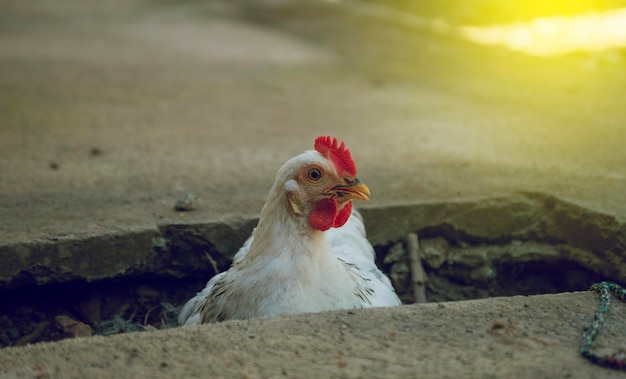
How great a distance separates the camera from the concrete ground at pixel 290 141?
8.01 ft

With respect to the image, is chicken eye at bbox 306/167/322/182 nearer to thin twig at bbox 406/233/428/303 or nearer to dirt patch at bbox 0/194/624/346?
dirt patch at bbox 0/194/624/346

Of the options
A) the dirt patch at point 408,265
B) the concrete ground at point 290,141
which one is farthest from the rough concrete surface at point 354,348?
the dirt patch at point 408,265

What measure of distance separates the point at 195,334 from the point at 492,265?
2118mm

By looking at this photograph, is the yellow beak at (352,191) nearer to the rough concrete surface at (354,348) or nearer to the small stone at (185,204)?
the rough concrete surface at (354,348)

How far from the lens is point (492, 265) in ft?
13.4

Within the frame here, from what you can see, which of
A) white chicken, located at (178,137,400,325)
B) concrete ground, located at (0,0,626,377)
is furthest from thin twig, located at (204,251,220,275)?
white chicken, located at (178,137,400,325)

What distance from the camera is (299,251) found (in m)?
2.80

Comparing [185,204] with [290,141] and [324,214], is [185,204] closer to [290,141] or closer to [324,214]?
[324,214]

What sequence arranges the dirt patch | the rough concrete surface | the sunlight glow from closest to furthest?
the rough concrete surface, the dirt patch, the sunlight glow

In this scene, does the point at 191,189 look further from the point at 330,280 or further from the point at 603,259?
the point at 603,259

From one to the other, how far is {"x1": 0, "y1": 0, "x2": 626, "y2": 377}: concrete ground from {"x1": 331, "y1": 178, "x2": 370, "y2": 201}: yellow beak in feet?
1.57

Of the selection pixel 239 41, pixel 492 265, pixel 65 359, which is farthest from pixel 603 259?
pixel 239 41

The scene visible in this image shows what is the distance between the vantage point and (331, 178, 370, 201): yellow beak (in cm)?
287

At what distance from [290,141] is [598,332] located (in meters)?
3.62
